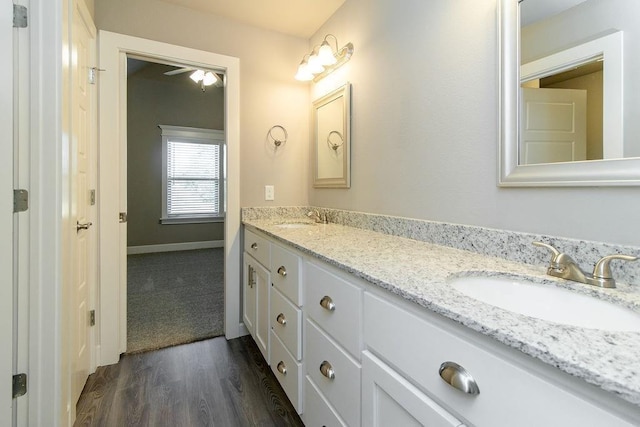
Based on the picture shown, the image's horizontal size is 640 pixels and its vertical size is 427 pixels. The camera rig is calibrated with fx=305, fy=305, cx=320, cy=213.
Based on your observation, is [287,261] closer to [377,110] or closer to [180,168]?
[377,110]

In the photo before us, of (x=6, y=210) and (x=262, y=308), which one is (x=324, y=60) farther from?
(x=6, y=210)

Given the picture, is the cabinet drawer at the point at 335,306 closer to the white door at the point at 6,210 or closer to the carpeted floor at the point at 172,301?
the white door at the point at 6,210

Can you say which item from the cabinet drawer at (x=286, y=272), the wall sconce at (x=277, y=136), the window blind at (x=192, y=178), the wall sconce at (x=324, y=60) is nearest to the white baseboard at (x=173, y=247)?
the window blind at (x=192, y=178)

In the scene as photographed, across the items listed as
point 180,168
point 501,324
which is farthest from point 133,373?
point 180,168

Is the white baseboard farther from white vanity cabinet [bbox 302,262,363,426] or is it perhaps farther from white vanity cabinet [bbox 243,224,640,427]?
white vanity cabinet [bbox 302,262,363,426]

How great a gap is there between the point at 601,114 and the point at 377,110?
105 centimetres

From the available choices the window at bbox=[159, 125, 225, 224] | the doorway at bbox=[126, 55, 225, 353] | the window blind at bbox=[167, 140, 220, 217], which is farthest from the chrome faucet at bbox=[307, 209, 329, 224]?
the window blind at bbox=[167, 140, 220, 217]

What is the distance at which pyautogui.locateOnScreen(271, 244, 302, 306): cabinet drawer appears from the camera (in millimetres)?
1328

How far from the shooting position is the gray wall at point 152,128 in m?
4.80

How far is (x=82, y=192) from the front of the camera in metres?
1.63

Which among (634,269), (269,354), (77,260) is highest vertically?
(634,269)

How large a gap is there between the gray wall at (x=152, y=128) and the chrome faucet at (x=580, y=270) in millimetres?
5261

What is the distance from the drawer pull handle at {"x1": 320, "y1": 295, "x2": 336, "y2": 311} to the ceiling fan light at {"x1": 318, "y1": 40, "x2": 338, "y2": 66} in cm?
167

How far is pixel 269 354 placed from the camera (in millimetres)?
1716
